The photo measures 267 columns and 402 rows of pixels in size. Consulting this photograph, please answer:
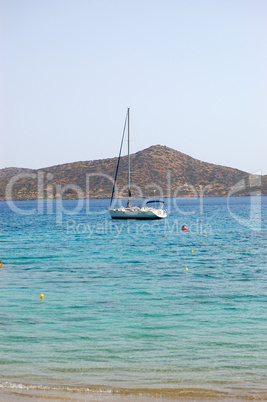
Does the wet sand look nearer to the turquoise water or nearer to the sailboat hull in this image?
the turquoise water

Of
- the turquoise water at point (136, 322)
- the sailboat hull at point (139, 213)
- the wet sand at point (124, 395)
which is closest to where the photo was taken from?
the wet sand at point (124, 395)

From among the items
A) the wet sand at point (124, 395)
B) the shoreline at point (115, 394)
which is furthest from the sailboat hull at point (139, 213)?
the wet sand at point (124, 395)

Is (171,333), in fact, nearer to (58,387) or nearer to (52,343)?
(52,343)

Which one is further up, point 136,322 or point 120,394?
point 136,322

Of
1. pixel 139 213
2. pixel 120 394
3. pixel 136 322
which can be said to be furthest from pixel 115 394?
pixel 139 213

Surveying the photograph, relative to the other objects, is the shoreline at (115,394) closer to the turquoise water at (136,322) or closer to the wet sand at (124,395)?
the wet sand at (124,395)

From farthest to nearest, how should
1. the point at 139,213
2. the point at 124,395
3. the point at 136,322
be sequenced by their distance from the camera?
the point at 139,213 → the point at 136,322 → the point at 124,395

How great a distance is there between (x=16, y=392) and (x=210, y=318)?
8.32 metres

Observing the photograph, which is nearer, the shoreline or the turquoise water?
the shoreline

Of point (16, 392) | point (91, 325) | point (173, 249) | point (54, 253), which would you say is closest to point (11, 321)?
point (91, 325)

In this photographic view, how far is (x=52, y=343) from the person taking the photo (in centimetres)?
1366

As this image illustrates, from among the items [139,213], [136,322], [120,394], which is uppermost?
[139,213]

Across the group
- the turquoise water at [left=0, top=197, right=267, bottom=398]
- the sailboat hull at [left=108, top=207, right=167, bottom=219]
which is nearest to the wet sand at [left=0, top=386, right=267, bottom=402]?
the turquoise water at [left=0, top=197, right=267, bottom=398]

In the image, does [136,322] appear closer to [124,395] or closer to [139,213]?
[124,395]
